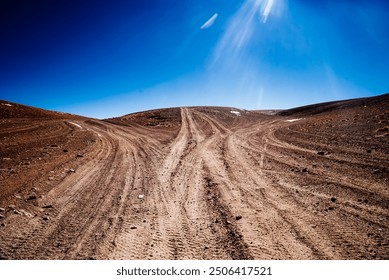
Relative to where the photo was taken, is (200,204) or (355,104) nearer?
(200,204)

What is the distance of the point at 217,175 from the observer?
7.00 m

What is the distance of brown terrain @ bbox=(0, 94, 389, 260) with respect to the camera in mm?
3492

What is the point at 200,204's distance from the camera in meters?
5.03

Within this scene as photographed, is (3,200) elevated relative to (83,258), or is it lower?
elevated

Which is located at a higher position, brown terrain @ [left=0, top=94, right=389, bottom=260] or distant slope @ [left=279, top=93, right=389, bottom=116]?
distant slope @ [left=279, top=93, right=389, bottom=116]

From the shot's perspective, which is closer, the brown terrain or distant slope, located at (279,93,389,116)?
the brown terrain

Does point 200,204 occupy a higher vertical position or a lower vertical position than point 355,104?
lower

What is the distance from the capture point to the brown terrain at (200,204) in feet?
11.5
